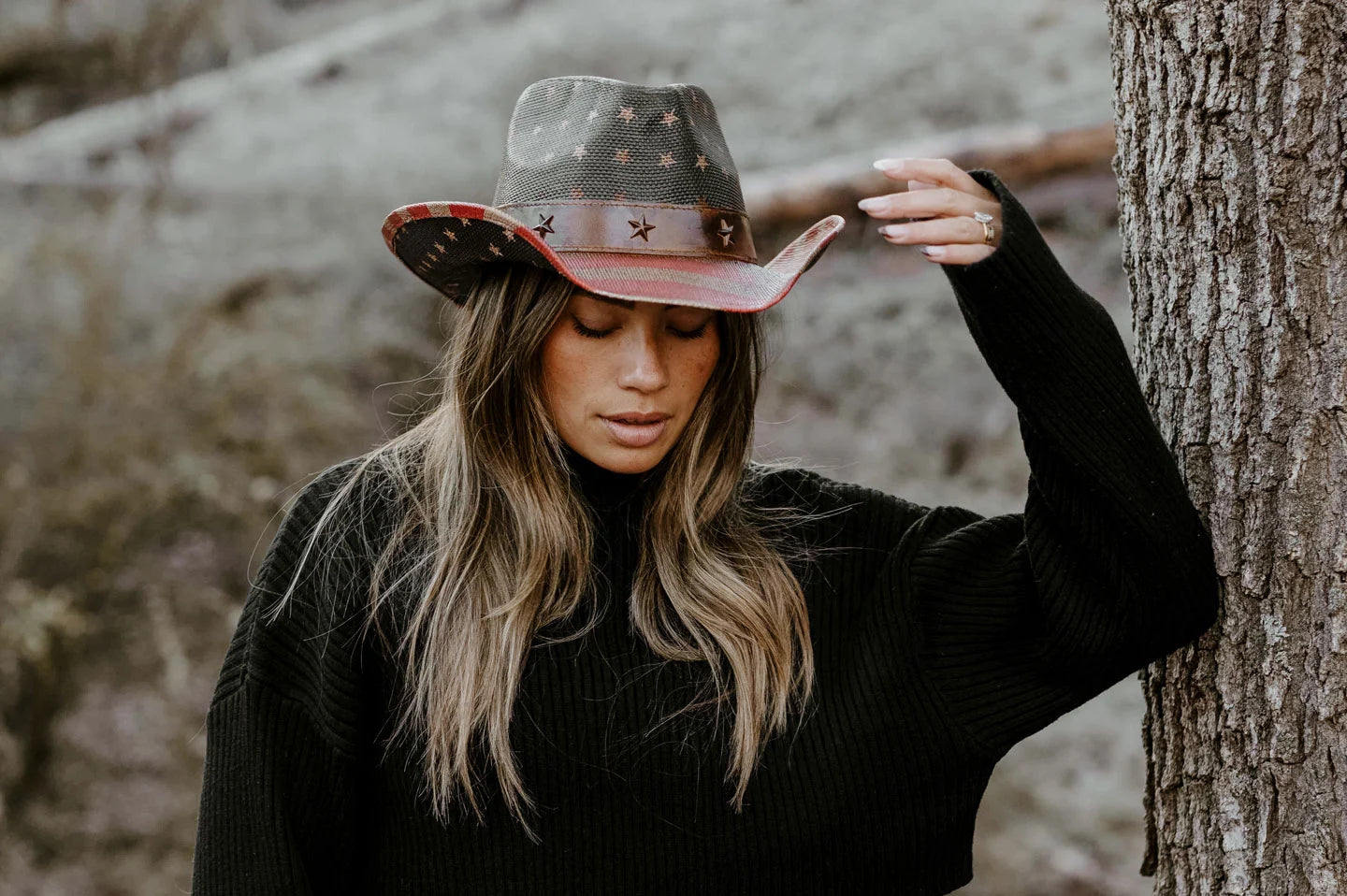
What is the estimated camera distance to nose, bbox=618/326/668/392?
1.75 metres

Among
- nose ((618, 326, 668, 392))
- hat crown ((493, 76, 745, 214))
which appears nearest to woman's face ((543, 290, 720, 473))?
nose ((618, 326, 668, 392))

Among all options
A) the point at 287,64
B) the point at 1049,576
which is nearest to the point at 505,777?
the point at 1049,576

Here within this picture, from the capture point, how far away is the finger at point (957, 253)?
1542 mm

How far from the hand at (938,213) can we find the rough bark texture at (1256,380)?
318 mm

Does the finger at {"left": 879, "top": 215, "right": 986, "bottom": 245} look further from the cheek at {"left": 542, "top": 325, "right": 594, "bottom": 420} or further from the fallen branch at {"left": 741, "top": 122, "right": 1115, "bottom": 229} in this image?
the fallen branch at {"left": 741, "top": 122, "right": 1115, "bottom": 229}

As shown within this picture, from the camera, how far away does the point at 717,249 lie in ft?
5.86

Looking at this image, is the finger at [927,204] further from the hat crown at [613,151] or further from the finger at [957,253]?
the hat crown at [613,151]

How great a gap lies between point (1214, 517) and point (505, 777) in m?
1.02

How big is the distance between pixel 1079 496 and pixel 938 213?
16.1 inches

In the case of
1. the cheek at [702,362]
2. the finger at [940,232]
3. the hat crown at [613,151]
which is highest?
the hat crown at [613,151]

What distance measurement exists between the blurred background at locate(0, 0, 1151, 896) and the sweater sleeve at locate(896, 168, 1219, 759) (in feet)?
7.86

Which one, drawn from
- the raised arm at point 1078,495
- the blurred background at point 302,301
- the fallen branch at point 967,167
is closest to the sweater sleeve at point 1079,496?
the raised arm at point 1078,495

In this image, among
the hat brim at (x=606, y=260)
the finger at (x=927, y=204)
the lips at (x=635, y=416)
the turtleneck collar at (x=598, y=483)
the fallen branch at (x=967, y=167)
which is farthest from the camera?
the fallen branch at (x=967, y=167)

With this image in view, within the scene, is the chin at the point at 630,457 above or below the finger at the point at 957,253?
below
